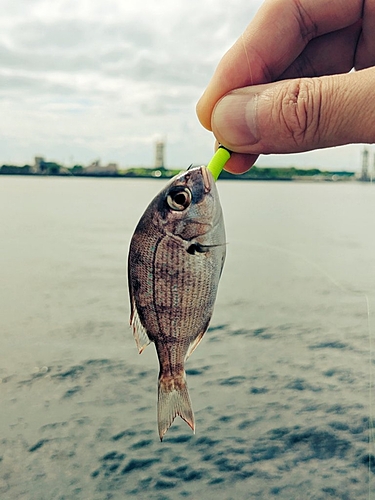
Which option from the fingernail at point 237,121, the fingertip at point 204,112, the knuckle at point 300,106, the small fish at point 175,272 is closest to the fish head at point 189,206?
the small fish at point 175,272

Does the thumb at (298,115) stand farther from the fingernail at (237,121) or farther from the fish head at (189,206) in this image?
the fish head at (189,206)

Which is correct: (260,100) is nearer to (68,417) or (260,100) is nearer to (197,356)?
(68,417)

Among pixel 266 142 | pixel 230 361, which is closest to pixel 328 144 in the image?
pixel 266 142

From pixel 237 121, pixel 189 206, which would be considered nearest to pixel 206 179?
pixel 189 206

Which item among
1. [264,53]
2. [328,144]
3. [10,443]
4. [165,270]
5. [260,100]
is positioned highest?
[264,53]

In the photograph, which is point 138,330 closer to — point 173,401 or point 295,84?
point 173,401

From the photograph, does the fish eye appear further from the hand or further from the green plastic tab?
the hand
